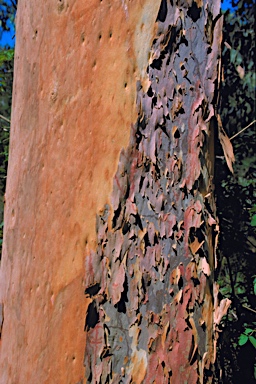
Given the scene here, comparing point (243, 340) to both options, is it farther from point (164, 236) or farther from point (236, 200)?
point (164, 236)

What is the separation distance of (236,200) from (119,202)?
8.29 ft

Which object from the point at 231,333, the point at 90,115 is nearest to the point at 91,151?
the point at 90,115

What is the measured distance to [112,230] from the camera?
1.18 meters

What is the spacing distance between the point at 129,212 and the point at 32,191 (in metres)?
0.27

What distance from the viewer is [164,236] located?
121cm

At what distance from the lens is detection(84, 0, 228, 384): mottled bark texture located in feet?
3.83

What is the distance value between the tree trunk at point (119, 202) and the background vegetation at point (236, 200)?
4.14 feet

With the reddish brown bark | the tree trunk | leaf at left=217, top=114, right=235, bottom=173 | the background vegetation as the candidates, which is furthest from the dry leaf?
the reddish brown bark

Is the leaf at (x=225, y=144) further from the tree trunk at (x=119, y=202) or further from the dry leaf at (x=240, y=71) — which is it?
the dry leaf at (x=240, y=71)

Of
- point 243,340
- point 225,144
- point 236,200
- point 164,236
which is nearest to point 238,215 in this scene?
point 236,200

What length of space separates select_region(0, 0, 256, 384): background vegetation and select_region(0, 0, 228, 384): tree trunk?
4.14 ft

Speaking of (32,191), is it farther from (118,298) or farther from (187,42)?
(187,42)

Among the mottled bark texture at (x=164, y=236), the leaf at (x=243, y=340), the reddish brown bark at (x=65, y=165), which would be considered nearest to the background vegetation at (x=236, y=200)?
the leaf at (x=243, y=340)

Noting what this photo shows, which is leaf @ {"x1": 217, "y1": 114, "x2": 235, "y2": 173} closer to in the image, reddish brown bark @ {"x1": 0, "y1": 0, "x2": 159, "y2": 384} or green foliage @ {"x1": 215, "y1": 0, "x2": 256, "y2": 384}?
reddish brown bark @ {"x1": 0, "y1": 0, "x2": 159, "y2": 384}
